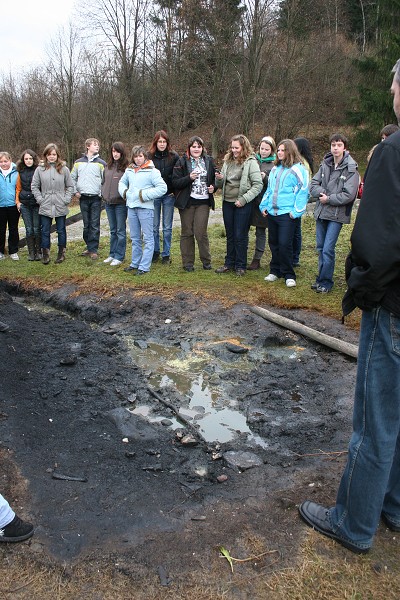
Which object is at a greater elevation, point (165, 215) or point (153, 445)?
point (165, 215)

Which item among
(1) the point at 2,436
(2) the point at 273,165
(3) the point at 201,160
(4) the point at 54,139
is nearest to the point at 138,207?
(3) the point at 201,160

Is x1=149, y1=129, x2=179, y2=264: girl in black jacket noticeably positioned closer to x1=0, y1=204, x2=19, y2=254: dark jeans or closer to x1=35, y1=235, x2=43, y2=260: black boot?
x1=35, y1=235, x2=43, y2=260: black boot

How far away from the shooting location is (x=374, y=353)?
2627 millimetres

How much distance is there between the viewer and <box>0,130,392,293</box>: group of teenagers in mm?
7707

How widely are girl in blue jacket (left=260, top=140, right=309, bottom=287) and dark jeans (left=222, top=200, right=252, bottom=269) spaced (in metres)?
0.40

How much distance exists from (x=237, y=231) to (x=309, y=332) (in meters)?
2.74

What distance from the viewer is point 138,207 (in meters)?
8.77

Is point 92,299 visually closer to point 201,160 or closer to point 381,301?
point 201,160

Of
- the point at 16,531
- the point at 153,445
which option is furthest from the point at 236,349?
the point at 16,531

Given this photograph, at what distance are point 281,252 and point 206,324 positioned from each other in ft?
6.49

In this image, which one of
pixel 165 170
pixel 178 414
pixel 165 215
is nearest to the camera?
pixel 178 414

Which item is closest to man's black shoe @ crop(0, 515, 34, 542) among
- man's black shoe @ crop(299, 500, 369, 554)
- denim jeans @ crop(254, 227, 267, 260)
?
man's black shoe @ crop(299, 500, 369, 554)

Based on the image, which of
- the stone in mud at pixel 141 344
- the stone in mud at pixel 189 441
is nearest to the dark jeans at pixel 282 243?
the stone in mud at pixel 141 344

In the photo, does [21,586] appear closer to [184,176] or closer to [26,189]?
[184,176]
